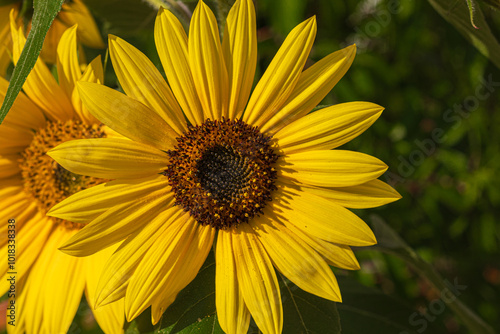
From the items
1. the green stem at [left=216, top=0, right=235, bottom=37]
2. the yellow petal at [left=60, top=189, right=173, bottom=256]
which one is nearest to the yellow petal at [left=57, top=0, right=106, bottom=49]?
the green stem at [left=216, top=0, right=235, bottom=37]

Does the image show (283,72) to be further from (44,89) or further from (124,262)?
(44,89)

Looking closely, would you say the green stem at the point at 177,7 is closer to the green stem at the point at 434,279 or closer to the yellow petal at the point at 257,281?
the yellow petal at the point at 257,281

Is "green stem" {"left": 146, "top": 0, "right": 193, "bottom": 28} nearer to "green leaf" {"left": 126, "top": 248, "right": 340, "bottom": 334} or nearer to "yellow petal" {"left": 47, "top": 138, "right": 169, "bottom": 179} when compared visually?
"yellow petal" {"left": 47, "top": 138, "right": 169, "bottom": 179}

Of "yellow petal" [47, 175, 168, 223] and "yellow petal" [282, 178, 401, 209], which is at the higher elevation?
"yellow petal" [47, 175, 168, 223]

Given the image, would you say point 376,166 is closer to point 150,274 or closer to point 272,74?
point 272,74

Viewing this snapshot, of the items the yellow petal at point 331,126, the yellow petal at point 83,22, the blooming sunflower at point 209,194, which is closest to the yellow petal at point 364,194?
the blooming sunflower at point 209,194

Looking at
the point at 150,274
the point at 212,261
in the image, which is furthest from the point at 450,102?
the point at 150,274
